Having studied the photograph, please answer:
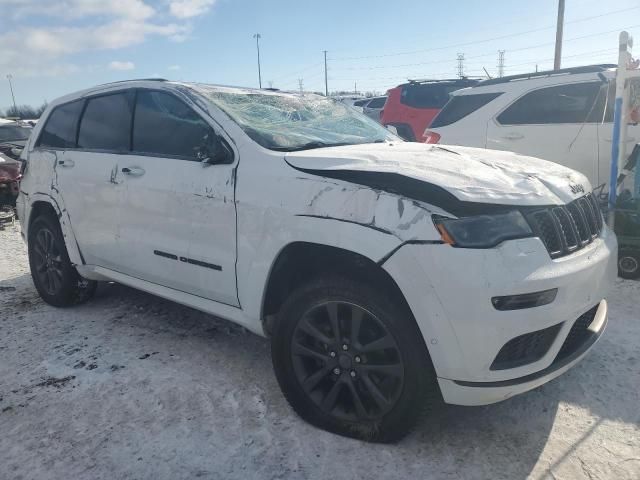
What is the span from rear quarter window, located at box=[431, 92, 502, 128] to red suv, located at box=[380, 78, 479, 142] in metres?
4.35

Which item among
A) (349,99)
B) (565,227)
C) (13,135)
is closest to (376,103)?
(349,99)

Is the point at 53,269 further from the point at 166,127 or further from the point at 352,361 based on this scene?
the point at 352,361

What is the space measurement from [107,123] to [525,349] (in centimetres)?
330

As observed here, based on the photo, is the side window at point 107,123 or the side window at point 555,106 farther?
the side window at point 555,106

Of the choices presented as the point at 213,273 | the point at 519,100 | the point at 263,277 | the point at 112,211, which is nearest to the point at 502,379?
the point at 263,277

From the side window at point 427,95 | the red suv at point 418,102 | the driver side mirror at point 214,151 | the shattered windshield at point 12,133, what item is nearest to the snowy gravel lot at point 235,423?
the driver side mirror at point 214,151

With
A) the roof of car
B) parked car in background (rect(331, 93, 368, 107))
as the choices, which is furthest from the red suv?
the roof of car

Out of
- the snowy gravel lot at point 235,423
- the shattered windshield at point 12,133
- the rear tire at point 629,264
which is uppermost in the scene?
the shattered windshield at point 12,133

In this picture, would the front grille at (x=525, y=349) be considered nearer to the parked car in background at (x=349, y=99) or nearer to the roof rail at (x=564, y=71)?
the parked car in background at (x=349, y=99)

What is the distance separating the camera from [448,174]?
249 centimetres

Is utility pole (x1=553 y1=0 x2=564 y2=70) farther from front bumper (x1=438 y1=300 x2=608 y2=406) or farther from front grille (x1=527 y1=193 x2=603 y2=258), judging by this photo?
front bumper (x1=438 y1=300 x2=608 y2=406)

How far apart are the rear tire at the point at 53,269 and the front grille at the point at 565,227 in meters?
3.65

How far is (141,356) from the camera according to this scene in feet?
12.1

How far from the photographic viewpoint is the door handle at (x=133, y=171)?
3.55m
